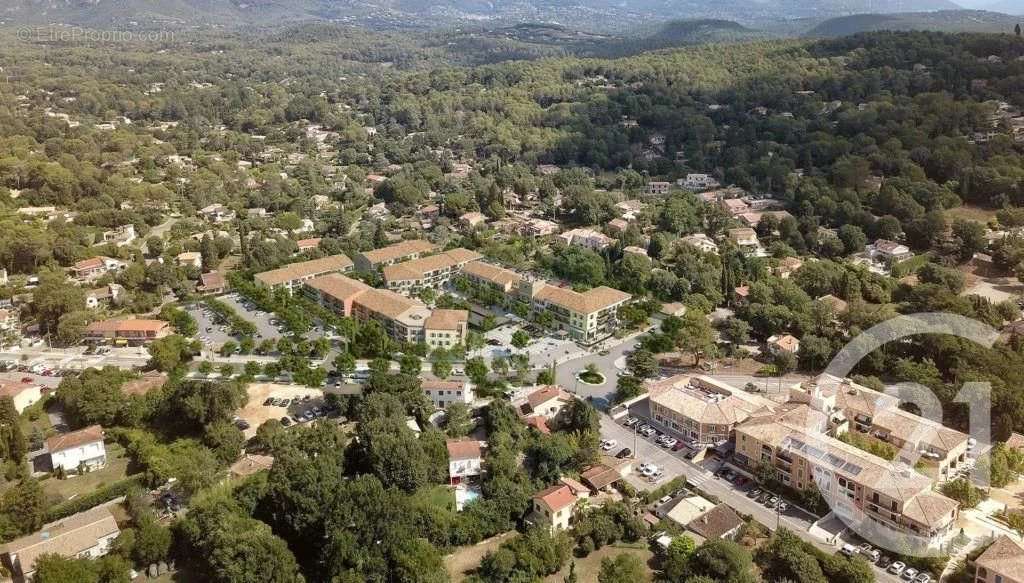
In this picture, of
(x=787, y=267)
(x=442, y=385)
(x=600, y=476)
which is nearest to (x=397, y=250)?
(x=442, y=385)

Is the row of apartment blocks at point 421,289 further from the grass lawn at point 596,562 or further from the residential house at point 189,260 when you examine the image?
the grass lawn at point 596,562

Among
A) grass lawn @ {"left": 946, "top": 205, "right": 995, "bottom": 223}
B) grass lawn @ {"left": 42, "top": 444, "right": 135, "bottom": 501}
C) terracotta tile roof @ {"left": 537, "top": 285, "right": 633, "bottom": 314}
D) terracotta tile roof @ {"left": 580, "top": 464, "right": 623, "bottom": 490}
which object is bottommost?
grass lawn @ {"left": 42, "top": 444, "right": 135, "bottom": 501}

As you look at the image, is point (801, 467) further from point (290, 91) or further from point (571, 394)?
point (290, 91)

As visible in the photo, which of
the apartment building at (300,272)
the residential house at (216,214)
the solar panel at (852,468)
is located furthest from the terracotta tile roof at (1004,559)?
the residential house at (216,214)

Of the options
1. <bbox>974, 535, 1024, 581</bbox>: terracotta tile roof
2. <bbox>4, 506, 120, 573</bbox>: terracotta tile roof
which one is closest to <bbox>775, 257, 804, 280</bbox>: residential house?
<bbox>974, 535, 1024, 581</bbox>: terracotta tile roof

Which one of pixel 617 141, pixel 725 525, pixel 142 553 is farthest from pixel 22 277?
pixel 617 141

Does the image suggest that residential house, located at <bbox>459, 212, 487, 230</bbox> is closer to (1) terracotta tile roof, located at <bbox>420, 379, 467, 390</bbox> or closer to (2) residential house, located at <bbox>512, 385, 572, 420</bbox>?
(1) terracotta tile roof, located at <bbox>420, 379, 467, 390</bbox>
